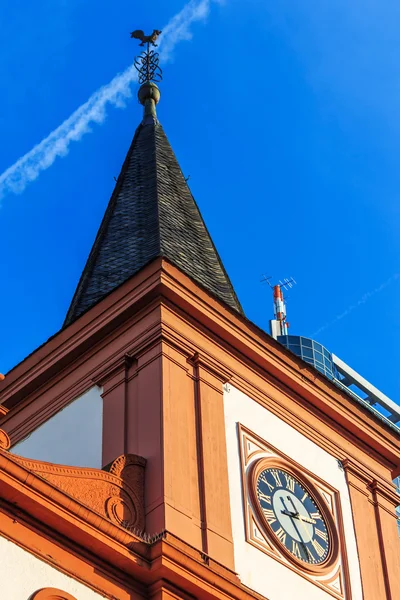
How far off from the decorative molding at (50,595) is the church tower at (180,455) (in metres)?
0.04

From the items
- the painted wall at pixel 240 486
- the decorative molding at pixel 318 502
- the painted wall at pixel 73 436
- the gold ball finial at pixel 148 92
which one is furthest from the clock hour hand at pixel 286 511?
the gold ball finial at pixel 148 92

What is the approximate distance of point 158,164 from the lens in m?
25.6

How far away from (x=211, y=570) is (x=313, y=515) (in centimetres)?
337

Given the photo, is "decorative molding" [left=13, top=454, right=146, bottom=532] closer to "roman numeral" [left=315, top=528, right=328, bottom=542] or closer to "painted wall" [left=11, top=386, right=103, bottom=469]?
"painted wall" [left=11, top=386, right=103, bottom=469]

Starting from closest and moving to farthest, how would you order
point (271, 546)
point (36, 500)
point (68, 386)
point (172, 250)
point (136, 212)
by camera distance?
point (36, 500), point (271, 546), point (68, 386), point (172, 250), point (136, 212)

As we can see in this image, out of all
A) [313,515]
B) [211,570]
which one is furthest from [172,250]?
[211,570]

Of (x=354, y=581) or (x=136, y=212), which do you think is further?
(x=136, y=212)

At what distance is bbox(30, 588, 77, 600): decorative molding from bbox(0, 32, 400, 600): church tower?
0.13 ft

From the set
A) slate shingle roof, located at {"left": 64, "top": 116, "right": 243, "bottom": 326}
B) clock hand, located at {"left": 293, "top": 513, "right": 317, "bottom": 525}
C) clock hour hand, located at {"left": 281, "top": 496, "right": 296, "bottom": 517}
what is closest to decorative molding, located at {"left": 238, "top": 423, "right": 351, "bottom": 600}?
clock hand, located at {"left": 293, "top": 513, "right": 317, "bottom": 525}

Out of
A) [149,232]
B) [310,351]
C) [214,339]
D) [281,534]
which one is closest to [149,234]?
[149,232]

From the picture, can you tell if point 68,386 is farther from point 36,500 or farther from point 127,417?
point 36,500

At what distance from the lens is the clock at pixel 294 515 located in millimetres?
19484

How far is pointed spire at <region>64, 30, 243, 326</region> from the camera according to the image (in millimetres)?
22594

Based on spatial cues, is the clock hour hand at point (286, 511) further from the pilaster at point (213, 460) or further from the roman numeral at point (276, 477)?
the pilaster at point (213, 460)
